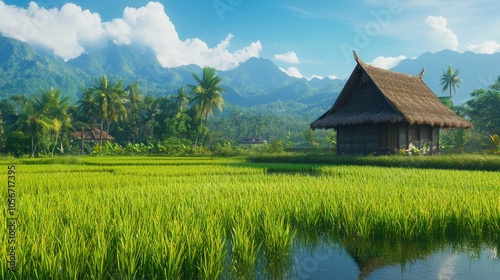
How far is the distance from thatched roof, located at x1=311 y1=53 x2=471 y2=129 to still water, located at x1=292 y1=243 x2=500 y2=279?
41.6 ft

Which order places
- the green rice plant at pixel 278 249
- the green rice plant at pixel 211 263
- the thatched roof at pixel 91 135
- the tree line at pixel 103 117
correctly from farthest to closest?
the thatched roof at pixel 91 135 < the tree line at pixel 103 117 < the green rice plant at pixel 278 249 < the green rice plant at pixel 211 263

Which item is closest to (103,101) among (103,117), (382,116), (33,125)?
(103,117)

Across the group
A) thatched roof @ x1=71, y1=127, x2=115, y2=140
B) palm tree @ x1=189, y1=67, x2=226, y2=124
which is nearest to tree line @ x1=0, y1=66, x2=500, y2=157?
palm tree @ x1=189, y1=67, x2=226, y2=124

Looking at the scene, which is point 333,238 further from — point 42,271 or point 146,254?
point 42,271

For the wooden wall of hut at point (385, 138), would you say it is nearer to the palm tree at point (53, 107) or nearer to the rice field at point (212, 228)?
the rice field at point (212, 228)

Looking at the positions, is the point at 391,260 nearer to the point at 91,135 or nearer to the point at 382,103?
the point at 382,103

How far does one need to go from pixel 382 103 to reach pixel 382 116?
1524 millimetres

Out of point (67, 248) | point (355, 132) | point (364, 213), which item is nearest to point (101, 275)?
point (67, 248)

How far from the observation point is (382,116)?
53.6 feet

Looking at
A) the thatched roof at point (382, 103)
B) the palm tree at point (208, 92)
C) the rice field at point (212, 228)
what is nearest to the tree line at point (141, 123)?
the palm tree at point (208, 92)

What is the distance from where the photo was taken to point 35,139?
2967cm

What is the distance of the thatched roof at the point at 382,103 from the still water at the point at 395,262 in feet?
41.6

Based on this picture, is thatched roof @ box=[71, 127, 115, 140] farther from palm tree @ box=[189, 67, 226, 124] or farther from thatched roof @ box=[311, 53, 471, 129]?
thatched roof @ box=[311, 53, 471, 129]

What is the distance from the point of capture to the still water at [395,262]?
3.29m
